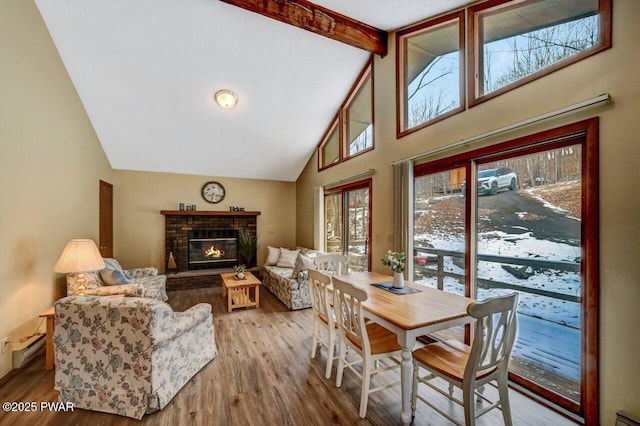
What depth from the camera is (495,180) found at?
100 inches

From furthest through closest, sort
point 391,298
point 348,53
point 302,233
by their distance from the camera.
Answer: point 302,233
point 348,53
point 391,298

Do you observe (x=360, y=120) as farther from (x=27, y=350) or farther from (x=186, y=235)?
(x=27, y=350)

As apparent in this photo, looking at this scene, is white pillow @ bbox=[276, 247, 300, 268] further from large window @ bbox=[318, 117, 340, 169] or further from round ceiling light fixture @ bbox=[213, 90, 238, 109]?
round ceiling light fixture @ bbox=[213, 90, 238, 109]

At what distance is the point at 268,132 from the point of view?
532 cm

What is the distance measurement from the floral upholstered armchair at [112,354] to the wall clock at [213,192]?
4.52 metres

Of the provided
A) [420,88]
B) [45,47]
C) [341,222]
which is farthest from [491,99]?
[45,47]

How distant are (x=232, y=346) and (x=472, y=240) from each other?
A: 291 centimetres

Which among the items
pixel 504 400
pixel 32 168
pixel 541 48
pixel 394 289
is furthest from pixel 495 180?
pixel 32 168

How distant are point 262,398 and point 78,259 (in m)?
2.35

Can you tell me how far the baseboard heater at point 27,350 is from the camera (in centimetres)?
252

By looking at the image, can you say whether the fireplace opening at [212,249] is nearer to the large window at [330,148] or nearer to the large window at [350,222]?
the large window at [350,222]

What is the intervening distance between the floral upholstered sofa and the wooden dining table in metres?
1.87

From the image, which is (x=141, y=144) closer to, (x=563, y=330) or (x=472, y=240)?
(x=472, y=240)

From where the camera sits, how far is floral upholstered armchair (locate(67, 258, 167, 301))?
2947 mm
